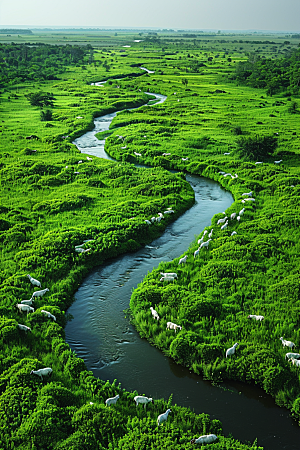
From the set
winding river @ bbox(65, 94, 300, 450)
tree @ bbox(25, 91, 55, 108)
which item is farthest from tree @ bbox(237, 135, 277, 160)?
tree @ bbox(25, 91, 55, 108)

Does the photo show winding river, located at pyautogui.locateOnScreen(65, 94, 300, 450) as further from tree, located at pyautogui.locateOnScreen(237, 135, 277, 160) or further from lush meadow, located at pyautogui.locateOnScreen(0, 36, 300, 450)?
tree, located at pyautogui.locateOnScreen(237, 135, 277, 160)

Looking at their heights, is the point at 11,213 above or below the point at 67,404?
above

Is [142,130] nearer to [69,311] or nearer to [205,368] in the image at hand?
[69,311]

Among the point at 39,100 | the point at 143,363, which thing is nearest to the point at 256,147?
the point at 143,363

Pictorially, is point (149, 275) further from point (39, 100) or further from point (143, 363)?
point (39, 100)

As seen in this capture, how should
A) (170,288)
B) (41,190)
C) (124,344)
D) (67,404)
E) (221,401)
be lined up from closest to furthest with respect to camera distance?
(67,404), (221,401), (124,344), (170,288), (41,190)

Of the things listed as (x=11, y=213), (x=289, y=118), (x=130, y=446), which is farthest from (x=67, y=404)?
(x=289, y=118)

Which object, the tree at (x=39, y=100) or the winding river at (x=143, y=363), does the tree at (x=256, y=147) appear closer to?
the winding river at (x=143, y=363)
